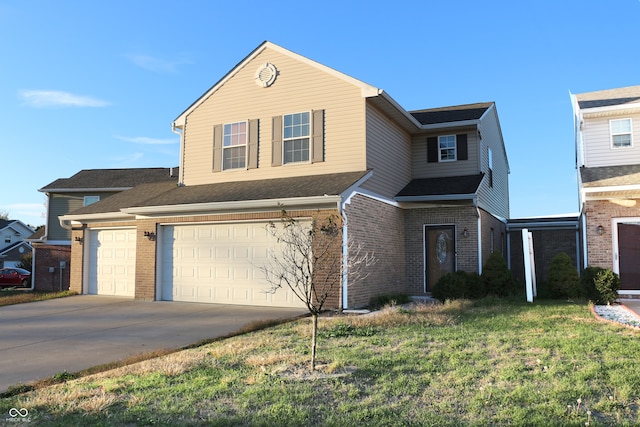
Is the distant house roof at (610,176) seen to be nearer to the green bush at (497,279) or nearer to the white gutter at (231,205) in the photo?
the green bush at (497,279)

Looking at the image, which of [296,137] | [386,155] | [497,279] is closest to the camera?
[497,279]

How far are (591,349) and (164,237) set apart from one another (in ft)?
38.5

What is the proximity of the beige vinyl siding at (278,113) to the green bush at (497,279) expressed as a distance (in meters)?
4.91

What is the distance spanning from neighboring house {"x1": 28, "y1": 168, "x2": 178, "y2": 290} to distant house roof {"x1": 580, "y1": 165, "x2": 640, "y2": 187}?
18475 mm

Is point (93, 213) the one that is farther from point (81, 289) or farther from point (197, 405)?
point (197, 405)

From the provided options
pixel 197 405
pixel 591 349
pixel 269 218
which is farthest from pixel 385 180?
pixel 197 405

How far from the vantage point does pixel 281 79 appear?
14.5m

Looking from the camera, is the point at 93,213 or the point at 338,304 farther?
the point at 93,213

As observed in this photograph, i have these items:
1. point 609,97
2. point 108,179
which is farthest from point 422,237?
point 108,179

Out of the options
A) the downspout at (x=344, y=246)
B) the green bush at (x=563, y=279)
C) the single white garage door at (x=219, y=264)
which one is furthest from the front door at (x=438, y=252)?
the single white garage door at (x=219, y=264)

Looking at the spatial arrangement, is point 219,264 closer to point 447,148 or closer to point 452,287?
point 452,287

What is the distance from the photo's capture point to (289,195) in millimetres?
11984

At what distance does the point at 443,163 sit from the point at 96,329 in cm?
1190

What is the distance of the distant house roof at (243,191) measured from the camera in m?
12.1
